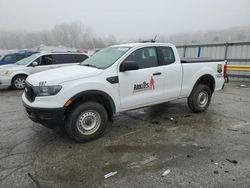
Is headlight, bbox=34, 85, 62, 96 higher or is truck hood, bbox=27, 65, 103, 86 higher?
truck hood, bbox=27, 65, 103, 86

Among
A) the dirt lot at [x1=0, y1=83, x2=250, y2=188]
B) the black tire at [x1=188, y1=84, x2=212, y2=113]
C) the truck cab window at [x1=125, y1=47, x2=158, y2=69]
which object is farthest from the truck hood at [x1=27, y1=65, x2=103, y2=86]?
the black tire at [x1=188, y1=84, x2=212, y2=113]

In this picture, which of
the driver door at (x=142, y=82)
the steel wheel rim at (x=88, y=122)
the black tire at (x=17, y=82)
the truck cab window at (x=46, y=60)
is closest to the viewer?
the steel wheel rim at (x=88, y=122)

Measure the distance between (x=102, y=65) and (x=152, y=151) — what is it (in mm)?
2037

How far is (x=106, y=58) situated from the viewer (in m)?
5.27

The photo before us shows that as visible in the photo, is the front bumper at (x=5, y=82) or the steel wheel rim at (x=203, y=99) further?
the front bumper at (x=5, y=82)

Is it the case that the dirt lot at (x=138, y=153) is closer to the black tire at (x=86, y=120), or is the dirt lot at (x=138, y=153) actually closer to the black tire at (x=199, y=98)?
the black tire at (x=86, y=120)

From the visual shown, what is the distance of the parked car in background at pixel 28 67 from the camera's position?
36.0 ft

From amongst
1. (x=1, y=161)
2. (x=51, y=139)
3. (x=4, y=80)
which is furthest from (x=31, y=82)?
(x=4, y=80)

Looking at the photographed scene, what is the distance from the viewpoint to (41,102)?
166 inches

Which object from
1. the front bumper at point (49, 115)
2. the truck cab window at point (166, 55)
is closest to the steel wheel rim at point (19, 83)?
the front bumper at point (49, 115)

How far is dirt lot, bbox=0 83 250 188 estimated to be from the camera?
3320mm

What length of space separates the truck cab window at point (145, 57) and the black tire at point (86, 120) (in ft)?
4.24

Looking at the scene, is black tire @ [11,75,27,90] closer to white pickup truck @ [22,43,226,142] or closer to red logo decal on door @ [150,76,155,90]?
white pickup truck @ [22,43,226,142]

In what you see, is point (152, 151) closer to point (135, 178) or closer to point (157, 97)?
point (135, 178)
